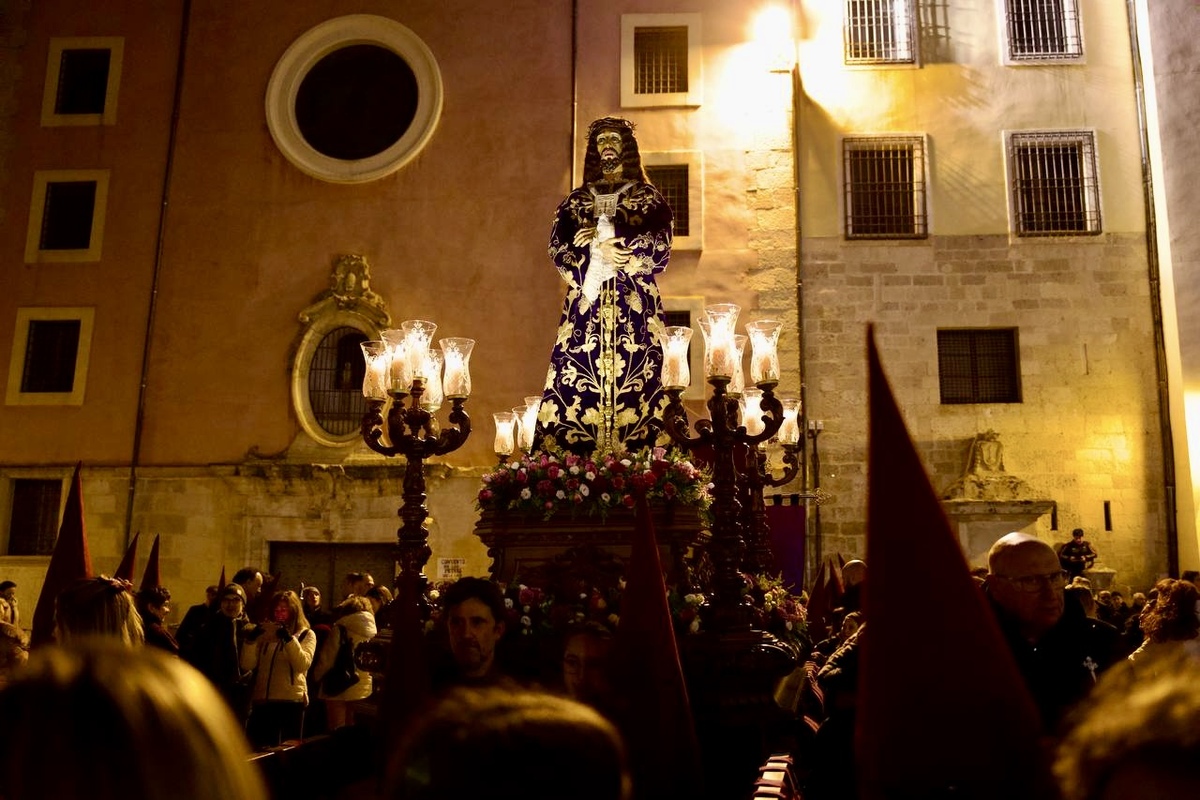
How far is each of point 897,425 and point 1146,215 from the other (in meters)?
15.5

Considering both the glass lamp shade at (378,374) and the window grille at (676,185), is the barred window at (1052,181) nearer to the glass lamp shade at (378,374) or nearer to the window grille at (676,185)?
the window grille at (676,185)

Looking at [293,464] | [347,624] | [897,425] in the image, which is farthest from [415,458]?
[293,464]

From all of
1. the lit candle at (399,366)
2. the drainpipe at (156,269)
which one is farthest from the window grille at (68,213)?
the lit candle at (399,366)

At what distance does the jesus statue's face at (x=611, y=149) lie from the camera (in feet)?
24.9

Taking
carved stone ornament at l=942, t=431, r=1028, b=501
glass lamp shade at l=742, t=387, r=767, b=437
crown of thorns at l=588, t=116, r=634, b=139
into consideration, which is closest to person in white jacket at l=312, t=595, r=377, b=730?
glass lamp shade at l=742, t=387, r=767, b=437

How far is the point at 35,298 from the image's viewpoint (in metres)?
16.9

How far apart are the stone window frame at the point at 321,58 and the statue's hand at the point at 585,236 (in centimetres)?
1010

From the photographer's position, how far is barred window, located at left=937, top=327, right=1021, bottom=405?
51.2 ft

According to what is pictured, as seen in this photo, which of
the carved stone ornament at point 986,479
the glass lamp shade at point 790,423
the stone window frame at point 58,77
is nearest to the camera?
the glass lamp shade at point 790,423

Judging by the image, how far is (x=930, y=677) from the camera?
7.62ft

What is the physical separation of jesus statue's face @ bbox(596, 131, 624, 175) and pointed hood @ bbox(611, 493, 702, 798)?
4.21 metres

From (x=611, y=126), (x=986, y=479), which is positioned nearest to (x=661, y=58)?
(x=986, y=479)

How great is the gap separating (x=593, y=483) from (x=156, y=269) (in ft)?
43.2

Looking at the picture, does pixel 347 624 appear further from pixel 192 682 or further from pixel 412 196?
pixel 412 196
